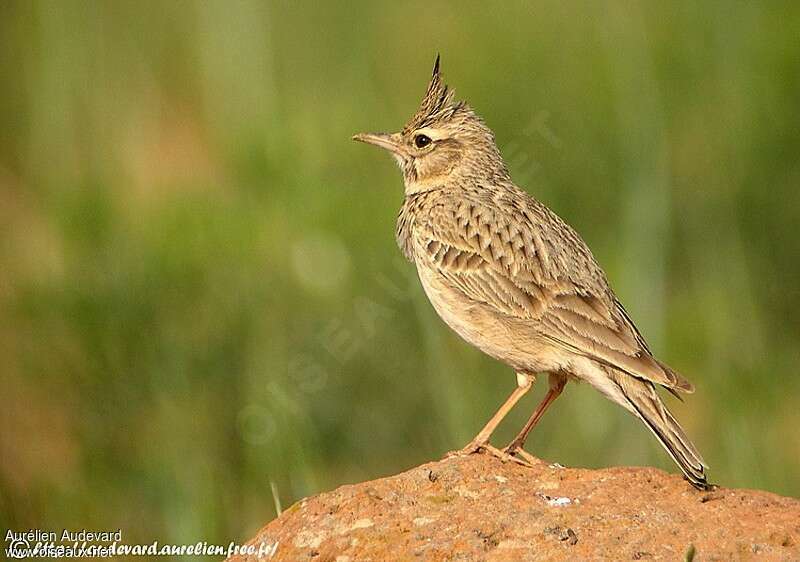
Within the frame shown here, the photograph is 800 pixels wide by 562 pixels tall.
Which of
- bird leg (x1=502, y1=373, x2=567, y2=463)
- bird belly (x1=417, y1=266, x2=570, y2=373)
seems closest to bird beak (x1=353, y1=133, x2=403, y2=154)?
bird belly (x1=417, y1=266, x2=570, y2=373)

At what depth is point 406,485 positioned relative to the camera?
508 cm

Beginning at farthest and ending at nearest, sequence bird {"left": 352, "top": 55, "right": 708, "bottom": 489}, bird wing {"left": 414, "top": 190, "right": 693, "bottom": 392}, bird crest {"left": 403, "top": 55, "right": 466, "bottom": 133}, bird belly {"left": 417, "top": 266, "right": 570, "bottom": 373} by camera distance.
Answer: bird crest {"left": 403, "top": 55, "right": 466, "bottom": 133} → bird belly {"left": 417, "top": 266, "right": 570, "bottom": 373} → bird wing {"left": 414, "top": 190, "right": 693, "bottom": 392} → bird {"left": 352, "top": 55, "right": 708, "bottom": 489}

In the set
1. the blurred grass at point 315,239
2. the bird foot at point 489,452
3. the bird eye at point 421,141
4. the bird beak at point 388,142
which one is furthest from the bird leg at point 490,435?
the bird beak at point 388,142

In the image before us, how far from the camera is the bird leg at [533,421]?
5.91 metres

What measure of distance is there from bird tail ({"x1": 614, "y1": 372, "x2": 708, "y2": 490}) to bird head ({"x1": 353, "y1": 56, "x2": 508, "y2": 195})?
74.3 inches

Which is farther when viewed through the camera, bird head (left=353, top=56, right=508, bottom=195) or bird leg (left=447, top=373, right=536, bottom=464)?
bird head (left=353, top=56, right=508, bottom=195)

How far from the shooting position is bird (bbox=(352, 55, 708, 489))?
5.99m

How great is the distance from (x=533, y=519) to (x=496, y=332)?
5.88ft

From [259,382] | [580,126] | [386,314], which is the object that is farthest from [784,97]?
[259,382]

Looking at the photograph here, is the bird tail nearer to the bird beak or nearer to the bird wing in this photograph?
the bird wing

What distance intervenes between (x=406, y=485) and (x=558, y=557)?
0.77 meters

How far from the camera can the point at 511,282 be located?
659 centimetres

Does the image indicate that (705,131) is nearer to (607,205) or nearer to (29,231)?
(607,205)

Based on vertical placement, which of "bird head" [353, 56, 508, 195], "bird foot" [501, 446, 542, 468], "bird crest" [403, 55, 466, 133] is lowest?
"bird foot" [501, 446, 542, 468]
